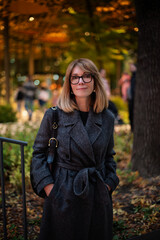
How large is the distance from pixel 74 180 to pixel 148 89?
8.83 feet

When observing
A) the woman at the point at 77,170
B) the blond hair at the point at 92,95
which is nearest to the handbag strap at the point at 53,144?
the woman at the point at 77,170

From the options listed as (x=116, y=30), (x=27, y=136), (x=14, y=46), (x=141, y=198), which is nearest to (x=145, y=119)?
(x=141, y=198)

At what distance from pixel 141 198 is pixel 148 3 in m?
2.99

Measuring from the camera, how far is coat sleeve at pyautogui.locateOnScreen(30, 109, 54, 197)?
2.19m

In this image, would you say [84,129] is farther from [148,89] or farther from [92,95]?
[148,89]

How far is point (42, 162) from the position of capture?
2252 millimetres

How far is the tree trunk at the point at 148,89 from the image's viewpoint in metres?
Answer: 4.18

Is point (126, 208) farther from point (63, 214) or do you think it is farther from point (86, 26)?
point (86, 26)

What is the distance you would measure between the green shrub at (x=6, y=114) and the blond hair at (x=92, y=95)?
27.8 feet

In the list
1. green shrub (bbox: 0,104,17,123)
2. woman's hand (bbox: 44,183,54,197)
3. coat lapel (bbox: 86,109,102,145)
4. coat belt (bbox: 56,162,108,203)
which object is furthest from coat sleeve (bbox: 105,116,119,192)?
green shrub (bbox: 0,104,17,123)

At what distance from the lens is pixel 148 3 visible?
414 cm

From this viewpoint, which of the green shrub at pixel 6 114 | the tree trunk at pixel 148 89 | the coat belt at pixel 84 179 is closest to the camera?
the coat belt at pixel 84 179

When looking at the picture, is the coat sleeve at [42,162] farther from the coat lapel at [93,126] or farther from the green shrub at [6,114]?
the green shrub at [6,114]

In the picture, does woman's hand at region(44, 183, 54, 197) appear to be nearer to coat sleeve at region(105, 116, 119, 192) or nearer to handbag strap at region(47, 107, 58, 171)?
handbag strap at region(47, 107, 58, 171)
